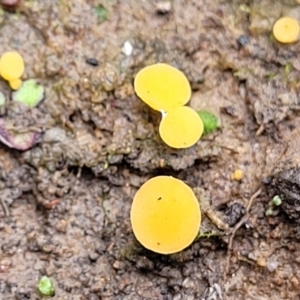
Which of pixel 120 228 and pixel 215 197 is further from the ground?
pixel 215 197

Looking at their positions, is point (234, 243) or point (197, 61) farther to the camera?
point (197, 61)

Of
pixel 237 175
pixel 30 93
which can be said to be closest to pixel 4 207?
pixel 30 93

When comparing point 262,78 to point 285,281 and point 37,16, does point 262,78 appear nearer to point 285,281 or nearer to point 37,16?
point 285,281

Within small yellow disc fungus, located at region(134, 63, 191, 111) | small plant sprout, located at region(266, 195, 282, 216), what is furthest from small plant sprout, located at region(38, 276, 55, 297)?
small plant sprout, located at region(266, 195, 282, 216)

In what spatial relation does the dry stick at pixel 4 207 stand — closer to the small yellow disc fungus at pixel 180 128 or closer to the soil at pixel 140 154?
the soil at pixel 140 154

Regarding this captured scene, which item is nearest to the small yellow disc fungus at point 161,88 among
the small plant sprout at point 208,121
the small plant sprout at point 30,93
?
the small plant sprout at point 208,121

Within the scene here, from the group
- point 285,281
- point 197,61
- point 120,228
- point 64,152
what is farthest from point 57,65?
point 285,281

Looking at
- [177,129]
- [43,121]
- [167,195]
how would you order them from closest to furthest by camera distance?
1. [167,195]
2. [177,129]
3. [43,121]

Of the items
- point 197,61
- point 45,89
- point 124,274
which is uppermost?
point 197,61
